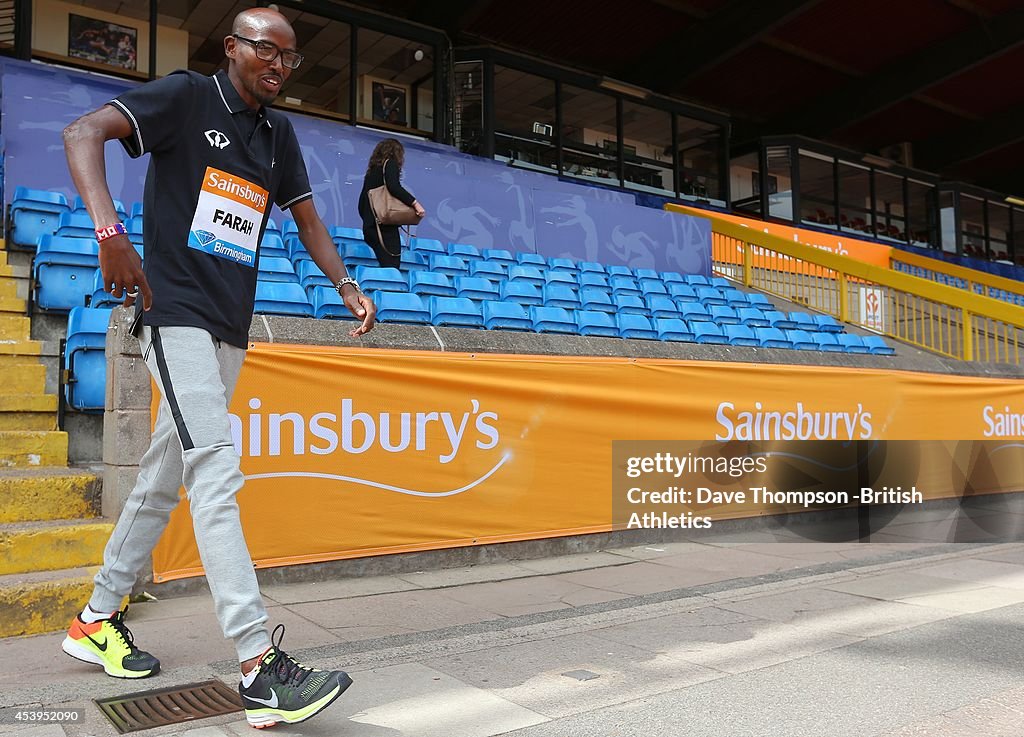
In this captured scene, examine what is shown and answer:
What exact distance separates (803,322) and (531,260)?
4307 mm

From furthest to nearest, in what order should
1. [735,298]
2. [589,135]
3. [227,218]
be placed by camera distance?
1. [589,135]
2. [735,298]
3. [227,218]

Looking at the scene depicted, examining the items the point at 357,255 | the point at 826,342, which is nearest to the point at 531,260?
the point at 357,255

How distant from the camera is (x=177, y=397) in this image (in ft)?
8.79

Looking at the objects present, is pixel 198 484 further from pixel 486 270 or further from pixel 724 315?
pixel 724 315

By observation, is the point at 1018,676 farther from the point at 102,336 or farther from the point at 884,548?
the point at 102,336

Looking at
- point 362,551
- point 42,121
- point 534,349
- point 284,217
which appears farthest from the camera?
point 284,217

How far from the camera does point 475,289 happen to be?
29.5ft

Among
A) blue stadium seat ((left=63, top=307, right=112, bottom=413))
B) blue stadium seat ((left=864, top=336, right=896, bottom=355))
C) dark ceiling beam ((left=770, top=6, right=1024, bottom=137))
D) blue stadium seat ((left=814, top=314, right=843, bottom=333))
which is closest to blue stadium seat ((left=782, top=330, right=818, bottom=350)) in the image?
blue stadium seat ((left=864, top=336, right=896, bottom=355))

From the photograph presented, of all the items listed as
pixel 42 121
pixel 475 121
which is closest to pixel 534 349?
pixel 42 121

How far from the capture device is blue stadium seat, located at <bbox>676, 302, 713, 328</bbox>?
1067cm

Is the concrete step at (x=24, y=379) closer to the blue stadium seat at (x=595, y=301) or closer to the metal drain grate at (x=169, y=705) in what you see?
the metal drain grate at (x=169, y=705)

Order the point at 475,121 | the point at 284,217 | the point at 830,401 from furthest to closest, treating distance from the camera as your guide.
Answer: the point at 475,121 → the point at 284,217 → the point at 830,401

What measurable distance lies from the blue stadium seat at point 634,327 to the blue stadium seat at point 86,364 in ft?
18.1

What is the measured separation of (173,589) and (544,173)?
14499 mm
